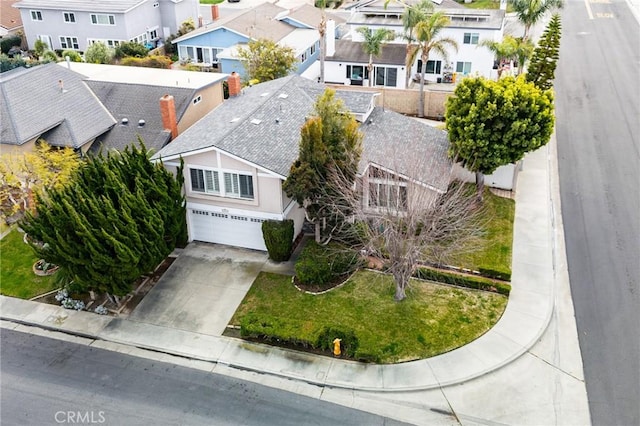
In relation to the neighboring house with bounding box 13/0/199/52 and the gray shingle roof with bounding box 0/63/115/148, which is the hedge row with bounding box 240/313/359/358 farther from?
the neighboring house with bounding box 13/0/199/52

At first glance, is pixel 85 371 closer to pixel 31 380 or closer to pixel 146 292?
pixel 31 380

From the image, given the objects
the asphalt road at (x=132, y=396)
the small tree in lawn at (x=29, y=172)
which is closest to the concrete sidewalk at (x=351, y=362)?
the asphalt road at (x=132, y=396)

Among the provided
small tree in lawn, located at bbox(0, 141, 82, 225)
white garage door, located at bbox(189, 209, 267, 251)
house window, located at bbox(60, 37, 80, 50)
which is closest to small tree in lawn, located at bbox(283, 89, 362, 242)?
white garage door, located at bbox(189, 209, 267, 251)

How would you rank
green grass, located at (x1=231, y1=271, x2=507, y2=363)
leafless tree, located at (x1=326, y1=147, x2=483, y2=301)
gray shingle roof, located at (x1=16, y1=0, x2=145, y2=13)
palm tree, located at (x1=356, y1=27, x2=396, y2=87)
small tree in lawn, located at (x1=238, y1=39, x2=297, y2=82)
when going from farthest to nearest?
gray shingle roof, located at (x1=16, y1=0, x2=145, y2=13)
palm tree, located at (x1=356, y1=27, x2=396, y2=87)
small tree in lawn, located at (x1=238, y1=39, x2=297, y2=82)
leafless tree, located at (x1=326, y1=147, x2=483, y2=301)
green grass, located at (x1=231, y1=271, x2=507, y2=363)

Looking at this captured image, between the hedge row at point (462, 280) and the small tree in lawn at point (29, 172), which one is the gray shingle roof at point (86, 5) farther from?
the hedge row at point (462, 280)

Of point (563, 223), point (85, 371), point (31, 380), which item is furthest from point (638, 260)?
point (31, 380)

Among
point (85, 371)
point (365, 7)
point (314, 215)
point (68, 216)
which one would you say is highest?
point (365, 7)
